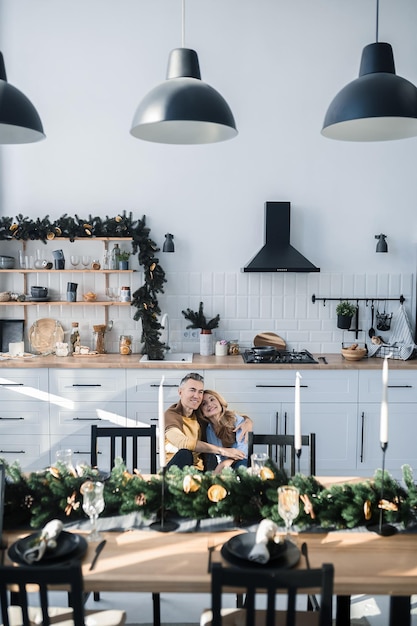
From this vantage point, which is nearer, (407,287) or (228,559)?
(228,559)

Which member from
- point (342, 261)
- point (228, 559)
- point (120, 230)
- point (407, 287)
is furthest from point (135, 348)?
point (228, 559)

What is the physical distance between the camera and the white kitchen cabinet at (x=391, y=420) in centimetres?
511

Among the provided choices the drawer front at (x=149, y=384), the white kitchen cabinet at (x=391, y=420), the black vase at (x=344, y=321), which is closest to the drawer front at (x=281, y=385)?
A: the white kitchen cabinet at (x=391, y=420)

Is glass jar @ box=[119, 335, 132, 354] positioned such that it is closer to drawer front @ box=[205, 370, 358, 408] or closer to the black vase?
drawer front @ box=[205, 370, 358, 408]

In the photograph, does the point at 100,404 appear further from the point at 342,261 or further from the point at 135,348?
the point at 342,261

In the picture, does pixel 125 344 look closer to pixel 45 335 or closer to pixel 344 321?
pixel 45 335

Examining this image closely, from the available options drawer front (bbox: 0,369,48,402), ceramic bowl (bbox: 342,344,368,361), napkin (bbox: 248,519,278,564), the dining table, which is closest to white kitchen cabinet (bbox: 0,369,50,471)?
drawer front (bbox: 0,369,48,402)

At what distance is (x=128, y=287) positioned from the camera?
560cm

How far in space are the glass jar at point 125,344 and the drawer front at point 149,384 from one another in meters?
0.45

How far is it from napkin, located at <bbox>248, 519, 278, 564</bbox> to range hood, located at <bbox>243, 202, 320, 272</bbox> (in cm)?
321

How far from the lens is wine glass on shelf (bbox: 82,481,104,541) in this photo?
2.46m

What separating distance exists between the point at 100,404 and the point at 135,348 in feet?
2.43

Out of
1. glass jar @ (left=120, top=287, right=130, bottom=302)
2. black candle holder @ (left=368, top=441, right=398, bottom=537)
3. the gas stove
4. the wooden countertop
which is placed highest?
glass jar @ (left=120, top=287, right=130, bottom=302)

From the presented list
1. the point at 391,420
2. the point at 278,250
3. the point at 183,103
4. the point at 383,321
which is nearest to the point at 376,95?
the point at 183,103
